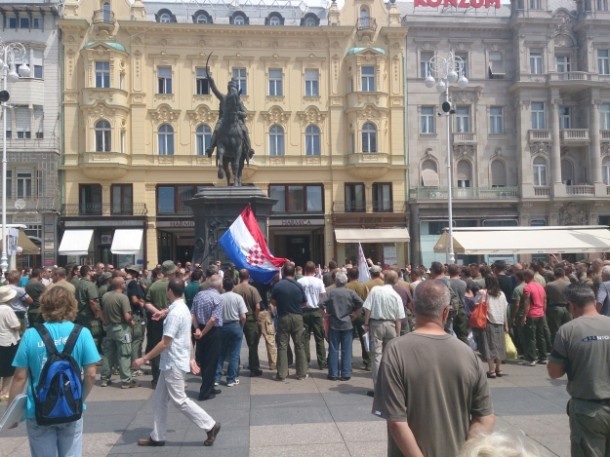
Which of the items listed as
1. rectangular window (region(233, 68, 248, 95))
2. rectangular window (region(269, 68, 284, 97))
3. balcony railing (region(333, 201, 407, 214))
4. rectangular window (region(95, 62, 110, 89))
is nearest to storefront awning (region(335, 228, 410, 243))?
balcony railing (region(333, 201, 407, 214))

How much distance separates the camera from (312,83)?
38.4 metres

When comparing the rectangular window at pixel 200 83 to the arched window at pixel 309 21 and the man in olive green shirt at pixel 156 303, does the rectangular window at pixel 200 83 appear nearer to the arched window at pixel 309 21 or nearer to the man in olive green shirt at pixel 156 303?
the arched window at pixel 309 21

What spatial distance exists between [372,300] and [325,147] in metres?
30.2

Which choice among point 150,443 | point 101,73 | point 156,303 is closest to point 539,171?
point 101,73

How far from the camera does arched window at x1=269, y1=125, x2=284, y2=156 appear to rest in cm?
3809

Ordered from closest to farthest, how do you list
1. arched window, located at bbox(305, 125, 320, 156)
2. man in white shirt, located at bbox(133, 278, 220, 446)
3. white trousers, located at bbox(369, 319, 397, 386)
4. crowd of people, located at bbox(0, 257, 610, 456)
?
crowd of people, located at bbox(0, 257, 610, 456) < man in white shirt, located at bbox(133, 278, 220, 446) < white trousers, located at bbox(369, 319, 397, 386) < arched window, located at bbox(305, 125, 320, 156)

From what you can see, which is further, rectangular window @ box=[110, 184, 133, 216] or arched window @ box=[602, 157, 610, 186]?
arched window @ box=[602, 157, 610, 186]

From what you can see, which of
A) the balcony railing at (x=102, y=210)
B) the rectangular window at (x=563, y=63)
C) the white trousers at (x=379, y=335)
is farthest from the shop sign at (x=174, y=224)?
the white trousers at (x=379, y=335)

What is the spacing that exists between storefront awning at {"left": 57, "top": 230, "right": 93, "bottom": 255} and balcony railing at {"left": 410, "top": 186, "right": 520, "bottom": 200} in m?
19.6

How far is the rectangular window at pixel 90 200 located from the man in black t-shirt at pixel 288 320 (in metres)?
28.8

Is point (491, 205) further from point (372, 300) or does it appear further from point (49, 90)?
point (372, 300)

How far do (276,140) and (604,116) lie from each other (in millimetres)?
21148

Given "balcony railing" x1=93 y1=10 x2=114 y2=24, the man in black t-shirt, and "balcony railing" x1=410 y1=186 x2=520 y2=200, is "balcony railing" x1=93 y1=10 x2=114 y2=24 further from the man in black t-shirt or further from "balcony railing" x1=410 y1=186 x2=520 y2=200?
the man in black t-shirt

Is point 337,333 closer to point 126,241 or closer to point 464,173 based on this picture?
point 126,241
